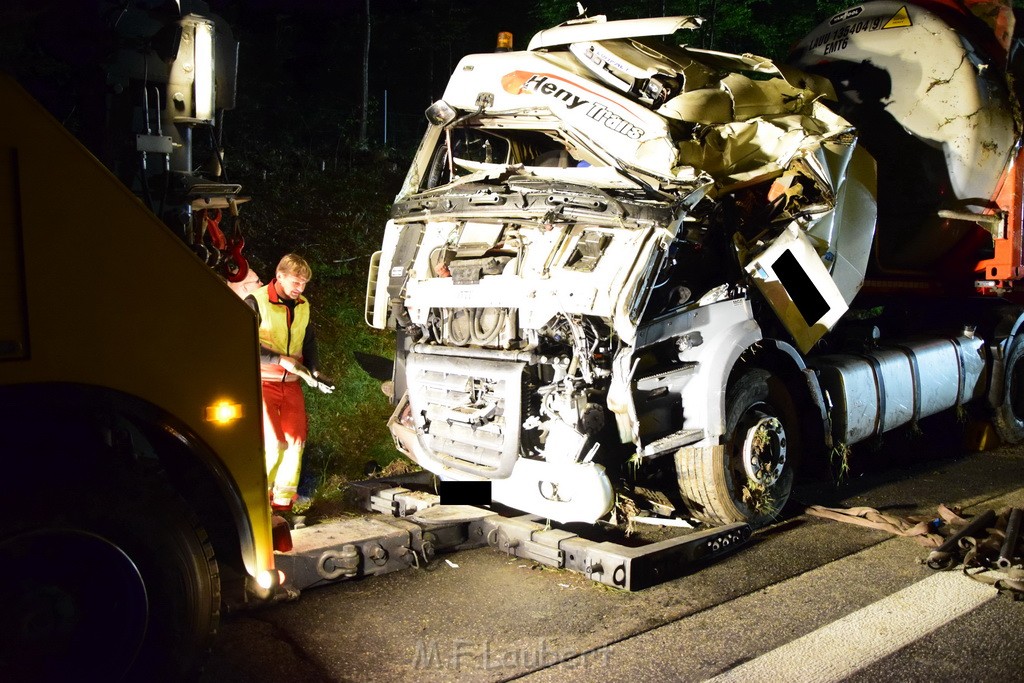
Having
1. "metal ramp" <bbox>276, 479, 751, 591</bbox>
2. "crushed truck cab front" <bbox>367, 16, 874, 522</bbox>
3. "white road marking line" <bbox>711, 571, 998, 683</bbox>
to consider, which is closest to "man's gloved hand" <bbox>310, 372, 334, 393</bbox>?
"crushed truck cab front" <bbox>367, 16, 874, 522</bbox>

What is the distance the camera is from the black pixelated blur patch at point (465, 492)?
483 centimetres

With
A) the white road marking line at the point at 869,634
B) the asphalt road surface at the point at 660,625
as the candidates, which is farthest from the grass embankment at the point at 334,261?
the white road marking line at the point at 869,634

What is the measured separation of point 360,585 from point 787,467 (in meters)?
2.78

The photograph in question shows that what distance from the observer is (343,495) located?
19.2 feet

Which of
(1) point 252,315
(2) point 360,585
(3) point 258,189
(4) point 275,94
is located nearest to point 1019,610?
(2) point 360,585

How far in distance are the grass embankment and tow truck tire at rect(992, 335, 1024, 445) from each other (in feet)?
17.5

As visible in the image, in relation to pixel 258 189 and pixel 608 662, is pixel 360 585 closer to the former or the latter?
pixel 608 662

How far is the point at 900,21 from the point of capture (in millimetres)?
6883

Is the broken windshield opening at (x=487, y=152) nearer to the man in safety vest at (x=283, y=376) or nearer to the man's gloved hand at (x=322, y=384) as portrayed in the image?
the man in safety vest at (x=283, y=376)

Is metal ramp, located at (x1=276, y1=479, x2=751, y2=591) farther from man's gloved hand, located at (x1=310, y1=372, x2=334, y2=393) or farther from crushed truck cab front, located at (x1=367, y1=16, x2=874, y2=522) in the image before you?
man's gloved hand, located at (x1=310, y1=372, x2=334, y2=393)

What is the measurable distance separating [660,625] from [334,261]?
623 centimetres

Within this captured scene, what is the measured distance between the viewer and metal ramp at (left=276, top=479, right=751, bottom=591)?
13.6ft

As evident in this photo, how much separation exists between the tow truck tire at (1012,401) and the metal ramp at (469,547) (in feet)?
13.6

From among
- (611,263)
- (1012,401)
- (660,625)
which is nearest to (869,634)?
(660,625)
